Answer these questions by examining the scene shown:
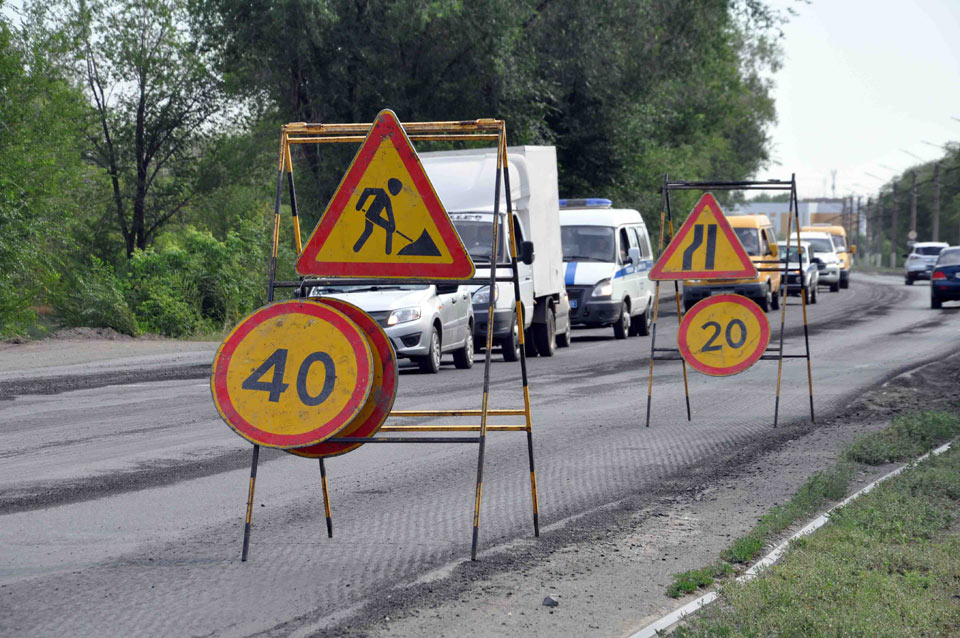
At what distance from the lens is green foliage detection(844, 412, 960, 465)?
374 inches

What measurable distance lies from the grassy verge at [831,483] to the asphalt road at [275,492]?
1106 mm

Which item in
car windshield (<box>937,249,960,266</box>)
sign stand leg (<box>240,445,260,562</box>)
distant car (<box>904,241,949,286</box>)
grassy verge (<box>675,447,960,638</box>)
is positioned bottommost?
distant car (<box>904,241,949,286</box>)

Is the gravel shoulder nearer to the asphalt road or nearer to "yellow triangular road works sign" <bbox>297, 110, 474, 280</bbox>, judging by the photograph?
the asphalt road

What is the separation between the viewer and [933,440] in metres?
10.3

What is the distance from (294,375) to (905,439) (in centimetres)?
608

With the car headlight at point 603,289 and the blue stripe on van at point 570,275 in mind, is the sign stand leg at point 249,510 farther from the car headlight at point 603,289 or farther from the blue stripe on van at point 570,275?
the blue stripe on van at point 570,275

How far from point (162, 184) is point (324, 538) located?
38.8m

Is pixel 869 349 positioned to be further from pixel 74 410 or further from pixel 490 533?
pixel 490 533

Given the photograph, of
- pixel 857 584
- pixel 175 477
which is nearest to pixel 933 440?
pixel 857 584

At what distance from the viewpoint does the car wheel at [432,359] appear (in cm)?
1752

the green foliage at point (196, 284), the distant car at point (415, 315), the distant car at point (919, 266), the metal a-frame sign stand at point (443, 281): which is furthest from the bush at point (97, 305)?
the distant car at point (919, 266)

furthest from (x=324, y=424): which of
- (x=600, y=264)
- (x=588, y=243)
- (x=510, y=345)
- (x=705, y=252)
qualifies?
(x=588, y=243)

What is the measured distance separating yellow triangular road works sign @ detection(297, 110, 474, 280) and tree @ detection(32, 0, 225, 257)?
33585mm

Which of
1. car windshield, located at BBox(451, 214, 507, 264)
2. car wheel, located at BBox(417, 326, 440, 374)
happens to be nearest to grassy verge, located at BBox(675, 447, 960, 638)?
car wheel, located at BBox(417, 326, 440, 374)
